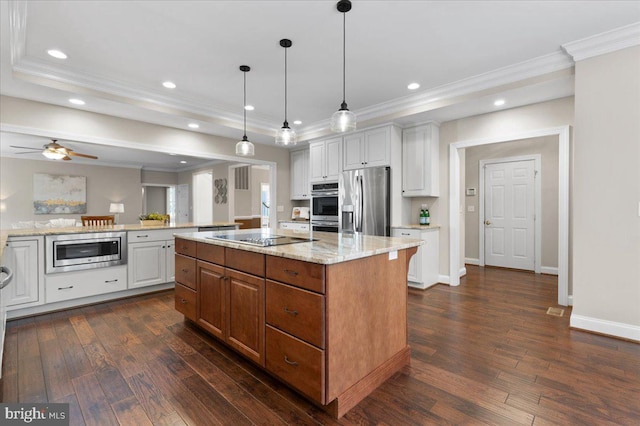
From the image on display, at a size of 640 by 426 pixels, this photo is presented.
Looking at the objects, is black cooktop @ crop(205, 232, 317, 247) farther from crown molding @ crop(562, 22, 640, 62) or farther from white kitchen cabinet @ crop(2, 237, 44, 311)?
crown molding @ crop(562, 22, 640, 62)

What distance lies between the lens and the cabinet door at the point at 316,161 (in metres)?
5.39

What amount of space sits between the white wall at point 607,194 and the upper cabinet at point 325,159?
3.12 m

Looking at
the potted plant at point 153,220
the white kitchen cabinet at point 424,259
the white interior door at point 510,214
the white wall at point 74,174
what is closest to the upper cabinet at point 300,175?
the white kitchen cabinet at point 424,259

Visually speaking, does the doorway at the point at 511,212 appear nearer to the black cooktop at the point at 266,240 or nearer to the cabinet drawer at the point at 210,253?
the black cooktop at the point at 266,240

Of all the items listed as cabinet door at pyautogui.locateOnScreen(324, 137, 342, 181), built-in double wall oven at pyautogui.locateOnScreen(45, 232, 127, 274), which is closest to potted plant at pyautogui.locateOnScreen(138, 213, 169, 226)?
built-in double wall oven at pyautogui.locateOnScreen(45, 232, 127, 274)

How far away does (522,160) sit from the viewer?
17.8ft

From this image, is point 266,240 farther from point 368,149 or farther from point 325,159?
point 325,159

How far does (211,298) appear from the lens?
258 cm

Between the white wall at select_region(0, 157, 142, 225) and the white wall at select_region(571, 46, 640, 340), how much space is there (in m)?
9.97

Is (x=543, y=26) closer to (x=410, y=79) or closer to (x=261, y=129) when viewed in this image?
(x=410, y=79)

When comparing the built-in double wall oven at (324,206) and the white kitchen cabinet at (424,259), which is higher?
the built-in double wall oven at (324,206)

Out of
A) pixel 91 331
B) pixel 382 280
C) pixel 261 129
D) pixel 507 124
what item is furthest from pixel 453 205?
pixel 91 331

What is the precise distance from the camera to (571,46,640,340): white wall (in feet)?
8.45

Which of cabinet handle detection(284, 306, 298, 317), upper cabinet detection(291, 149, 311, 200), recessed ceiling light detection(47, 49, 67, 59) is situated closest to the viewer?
cabinet handle detection(284, 306, 298, 317)
